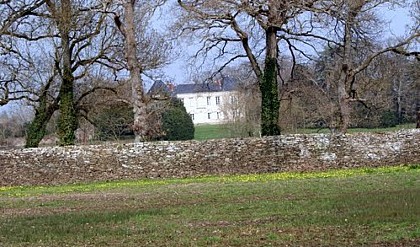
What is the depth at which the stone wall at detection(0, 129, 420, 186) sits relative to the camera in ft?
91.5

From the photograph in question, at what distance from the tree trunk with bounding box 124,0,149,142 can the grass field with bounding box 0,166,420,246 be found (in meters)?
12.6

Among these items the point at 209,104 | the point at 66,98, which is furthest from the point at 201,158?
the point at 209,104

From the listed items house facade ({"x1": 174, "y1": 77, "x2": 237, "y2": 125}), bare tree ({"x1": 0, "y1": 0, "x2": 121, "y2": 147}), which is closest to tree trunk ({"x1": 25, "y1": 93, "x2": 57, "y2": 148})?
bare tree ({"x1": 0, "y1": 0, "x2": 121, "y2": 147})

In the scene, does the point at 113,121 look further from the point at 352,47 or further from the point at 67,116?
the point at 352,47

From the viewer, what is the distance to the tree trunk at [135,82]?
102 ft

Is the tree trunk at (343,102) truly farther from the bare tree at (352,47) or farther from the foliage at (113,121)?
the foliage at (113,121)

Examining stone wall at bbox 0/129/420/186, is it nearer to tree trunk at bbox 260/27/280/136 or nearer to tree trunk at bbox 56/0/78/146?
tree trunk at bbox 260/27/280/136

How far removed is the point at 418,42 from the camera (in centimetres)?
3453

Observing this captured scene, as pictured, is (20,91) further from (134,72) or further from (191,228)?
(191,228)

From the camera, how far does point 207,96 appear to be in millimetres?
58406

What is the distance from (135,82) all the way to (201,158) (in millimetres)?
5693

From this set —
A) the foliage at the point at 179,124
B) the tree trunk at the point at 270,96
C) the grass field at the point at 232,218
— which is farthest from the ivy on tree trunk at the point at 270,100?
the foliage at the point at 179,124

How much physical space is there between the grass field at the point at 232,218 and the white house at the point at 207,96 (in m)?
18.7

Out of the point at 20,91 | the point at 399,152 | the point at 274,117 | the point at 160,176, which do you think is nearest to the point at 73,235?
the point at 160,176
